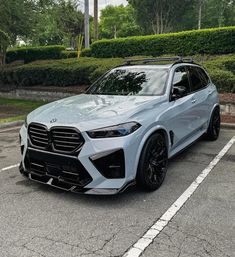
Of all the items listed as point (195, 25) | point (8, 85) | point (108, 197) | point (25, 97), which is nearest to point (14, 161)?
point (108, 197)

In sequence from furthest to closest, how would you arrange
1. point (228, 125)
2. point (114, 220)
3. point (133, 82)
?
point (228, 125), point (133, 82), point (114, 220)

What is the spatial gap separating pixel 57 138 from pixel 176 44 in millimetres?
13174

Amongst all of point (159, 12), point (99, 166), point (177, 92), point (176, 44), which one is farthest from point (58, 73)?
point (159, 12)

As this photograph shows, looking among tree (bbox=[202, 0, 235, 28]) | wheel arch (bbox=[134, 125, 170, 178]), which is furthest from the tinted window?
tree (bbox=[202, 0, 235, 28])

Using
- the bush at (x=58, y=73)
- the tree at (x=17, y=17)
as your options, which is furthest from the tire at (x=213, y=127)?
the tree at (x=17, y=17)

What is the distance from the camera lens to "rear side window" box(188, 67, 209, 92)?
6142 millimetres

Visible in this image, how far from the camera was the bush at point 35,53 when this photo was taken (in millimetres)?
22516

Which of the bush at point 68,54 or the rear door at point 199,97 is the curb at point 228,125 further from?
the bush at point 68,54

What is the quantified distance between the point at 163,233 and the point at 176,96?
7.73 feet

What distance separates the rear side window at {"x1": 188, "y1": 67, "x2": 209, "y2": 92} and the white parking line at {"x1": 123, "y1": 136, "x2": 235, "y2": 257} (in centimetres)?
153

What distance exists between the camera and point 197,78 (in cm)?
643

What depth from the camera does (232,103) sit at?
9.47 metres

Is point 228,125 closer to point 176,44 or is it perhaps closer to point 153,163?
point 153,163

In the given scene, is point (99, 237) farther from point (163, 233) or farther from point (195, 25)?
point (195, 25)
